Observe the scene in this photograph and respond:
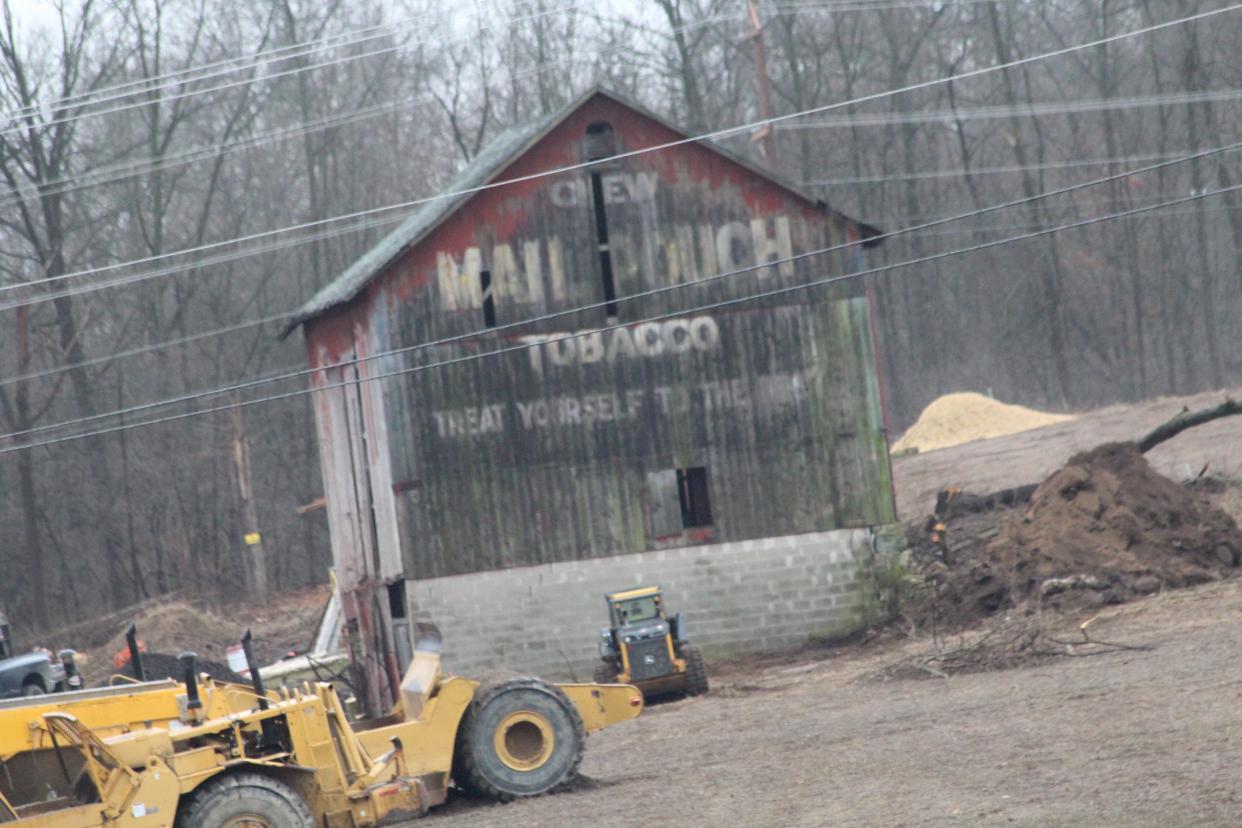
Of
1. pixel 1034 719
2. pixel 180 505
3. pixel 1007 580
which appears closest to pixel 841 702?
pixel 1034 719

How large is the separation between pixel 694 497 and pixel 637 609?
3.62m

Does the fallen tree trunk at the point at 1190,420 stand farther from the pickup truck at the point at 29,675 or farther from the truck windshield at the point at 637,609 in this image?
the pickup truck at the point at 29,675

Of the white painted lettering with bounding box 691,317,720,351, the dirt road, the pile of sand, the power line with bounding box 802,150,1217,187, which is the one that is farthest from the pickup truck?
the power line with bounding box 802,150,1217,187

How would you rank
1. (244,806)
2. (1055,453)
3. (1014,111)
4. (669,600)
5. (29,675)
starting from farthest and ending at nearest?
(1014,111) → (1055,453) → (669,600) → (29,675) → (244,806)

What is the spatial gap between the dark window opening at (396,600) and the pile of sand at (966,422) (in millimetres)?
25267

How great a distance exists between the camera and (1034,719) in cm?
1569

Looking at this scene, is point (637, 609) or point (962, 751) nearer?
point (962, 751)

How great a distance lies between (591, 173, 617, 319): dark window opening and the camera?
87.2 ft

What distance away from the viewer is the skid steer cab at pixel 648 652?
2305cm

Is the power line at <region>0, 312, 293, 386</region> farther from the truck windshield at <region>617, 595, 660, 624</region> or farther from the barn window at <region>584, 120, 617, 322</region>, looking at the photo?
A: the truck windshield at <region>617, 595, 660, 624</region>

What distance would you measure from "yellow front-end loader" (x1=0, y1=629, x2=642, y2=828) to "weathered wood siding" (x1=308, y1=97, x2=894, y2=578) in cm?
1101

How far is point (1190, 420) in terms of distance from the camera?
28188mm

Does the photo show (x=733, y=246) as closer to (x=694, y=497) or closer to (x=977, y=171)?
(x=694, y=497)

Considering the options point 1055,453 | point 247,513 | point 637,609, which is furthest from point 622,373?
point 247,513
